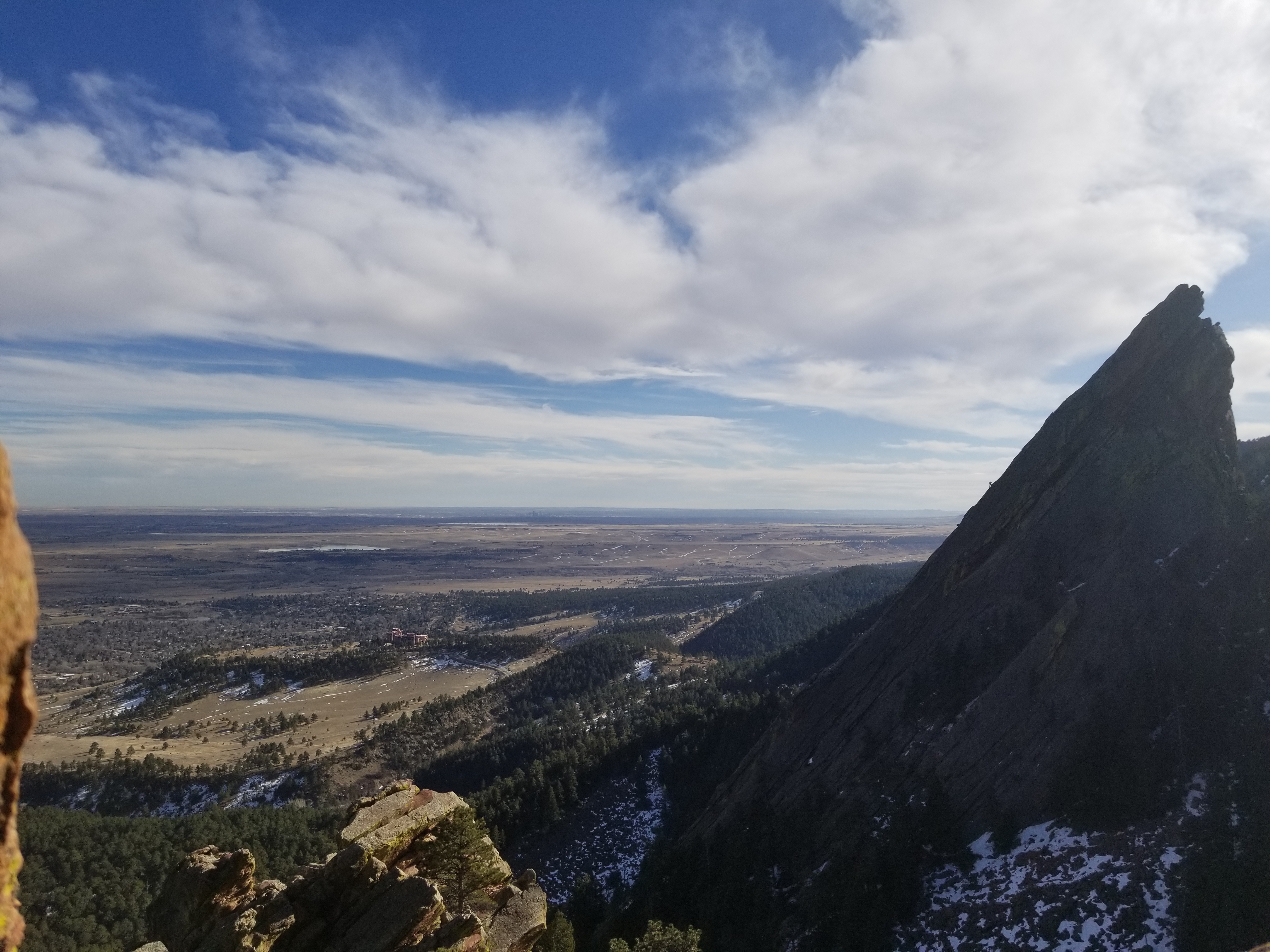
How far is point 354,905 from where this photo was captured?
20672 mm

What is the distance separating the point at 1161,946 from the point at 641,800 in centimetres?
4933

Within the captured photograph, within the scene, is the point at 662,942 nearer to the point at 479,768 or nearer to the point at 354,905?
the point at 354,905

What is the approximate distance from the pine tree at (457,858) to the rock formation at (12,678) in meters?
18.8

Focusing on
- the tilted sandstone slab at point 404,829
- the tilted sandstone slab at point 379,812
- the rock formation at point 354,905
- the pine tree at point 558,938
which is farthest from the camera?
the pine tree at point 558,938

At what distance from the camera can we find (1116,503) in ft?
149

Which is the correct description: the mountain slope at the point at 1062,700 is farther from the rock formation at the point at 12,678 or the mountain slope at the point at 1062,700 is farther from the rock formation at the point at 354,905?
the rock formation at the point at 12,678

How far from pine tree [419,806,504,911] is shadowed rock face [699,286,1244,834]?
89.0 ft

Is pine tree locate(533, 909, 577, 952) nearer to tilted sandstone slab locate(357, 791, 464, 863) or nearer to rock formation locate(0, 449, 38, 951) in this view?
tilted sandstone slab locate(357, 791, 464, 863)

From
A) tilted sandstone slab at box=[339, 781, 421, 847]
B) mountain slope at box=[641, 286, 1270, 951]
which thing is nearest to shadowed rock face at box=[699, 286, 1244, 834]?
mountain slope at box=[641, 286, 1270, 951]

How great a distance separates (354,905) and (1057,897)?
30735mm

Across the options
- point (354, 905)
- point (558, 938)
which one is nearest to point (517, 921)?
point (354, 905)

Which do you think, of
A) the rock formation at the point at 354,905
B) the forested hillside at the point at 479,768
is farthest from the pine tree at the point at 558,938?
the forested hillside at the point at 479,768

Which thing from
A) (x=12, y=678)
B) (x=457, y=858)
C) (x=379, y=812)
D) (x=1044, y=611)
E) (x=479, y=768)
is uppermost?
(x=12, y=678)

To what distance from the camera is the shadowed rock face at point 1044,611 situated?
39.3 m
